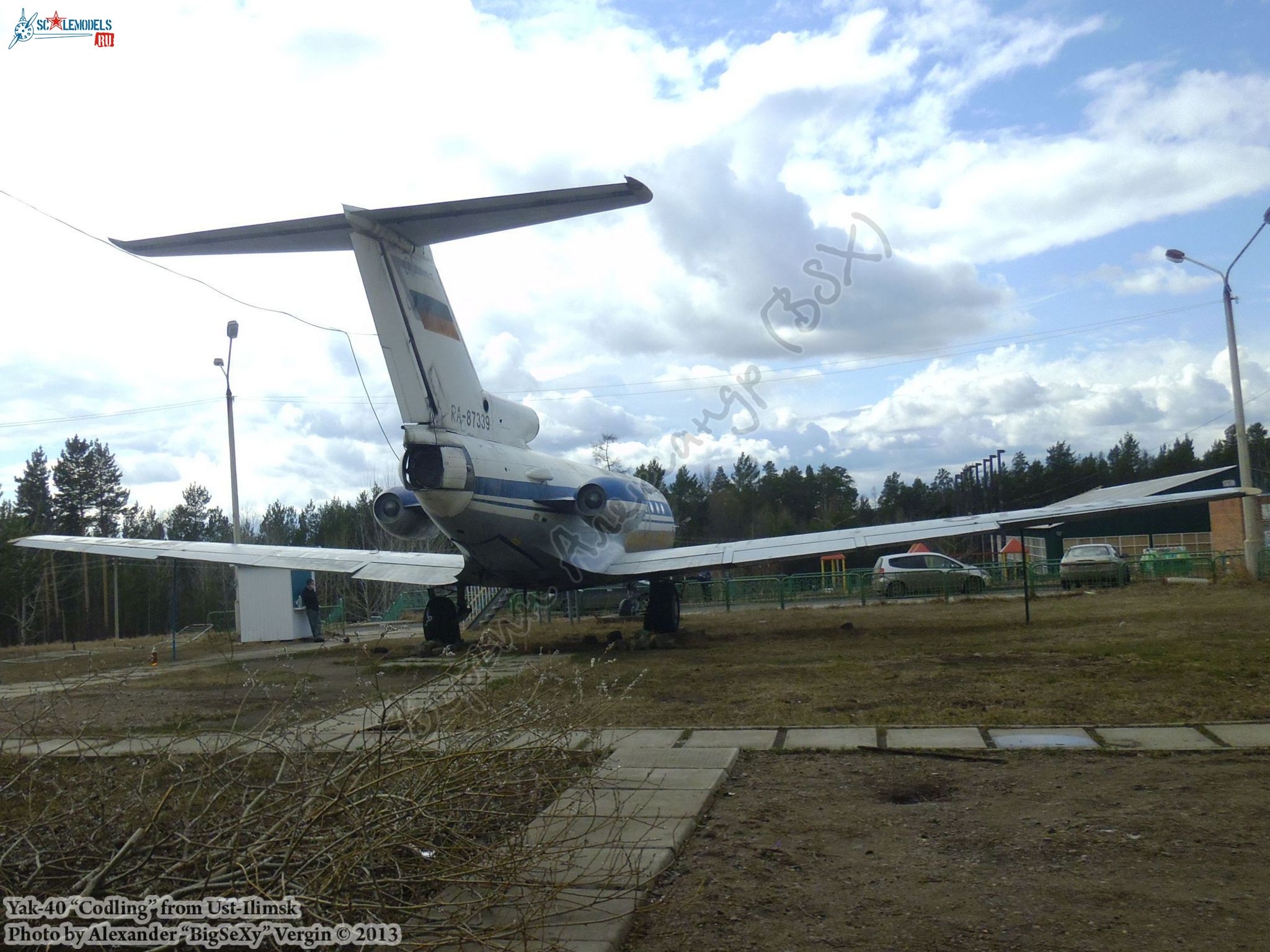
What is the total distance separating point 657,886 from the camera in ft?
13.5

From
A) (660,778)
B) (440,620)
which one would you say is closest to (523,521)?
(440,620)

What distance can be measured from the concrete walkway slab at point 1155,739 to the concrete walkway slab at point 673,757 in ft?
8.88

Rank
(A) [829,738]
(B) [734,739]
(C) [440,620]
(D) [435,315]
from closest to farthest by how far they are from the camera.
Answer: (A) [829,738] → (B) [734,739] → (D) [435,315] → (C) [440,620]

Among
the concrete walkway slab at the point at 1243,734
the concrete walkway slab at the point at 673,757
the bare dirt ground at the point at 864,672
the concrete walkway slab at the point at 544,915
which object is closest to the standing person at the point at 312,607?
the bare dirt ground at the point at 864,672

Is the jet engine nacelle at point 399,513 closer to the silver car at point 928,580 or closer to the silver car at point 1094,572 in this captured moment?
the silver car at point 928,580

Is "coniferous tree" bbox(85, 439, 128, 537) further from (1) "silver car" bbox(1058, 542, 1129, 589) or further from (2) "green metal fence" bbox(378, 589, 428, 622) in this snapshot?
(1) "silver car" bbox(1058, 542, 1129, 589)

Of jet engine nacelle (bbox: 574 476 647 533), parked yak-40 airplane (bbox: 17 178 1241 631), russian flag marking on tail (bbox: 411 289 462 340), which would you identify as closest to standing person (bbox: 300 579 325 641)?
parked yak-40 airplane (bbox: 17 178 1241 631)

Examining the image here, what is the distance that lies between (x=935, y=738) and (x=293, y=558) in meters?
14.5

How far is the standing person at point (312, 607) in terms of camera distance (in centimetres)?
2273

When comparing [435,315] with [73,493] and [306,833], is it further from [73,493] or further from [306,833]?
[73,493]

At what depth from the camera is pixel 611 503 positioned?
17547mm

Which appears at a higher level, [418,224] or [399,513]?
[418,224]

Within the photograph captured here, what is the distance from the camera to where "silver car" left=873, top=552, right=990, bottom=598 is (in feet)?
86.6

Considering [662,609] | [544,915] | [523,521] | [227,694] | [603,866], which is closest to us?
[544,915]
